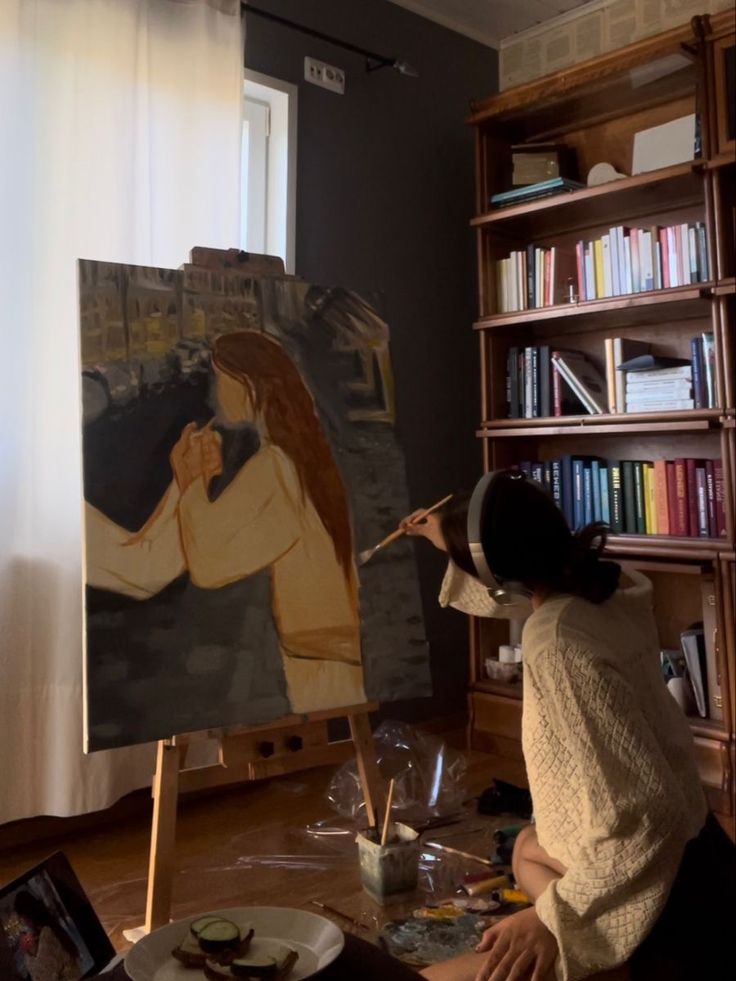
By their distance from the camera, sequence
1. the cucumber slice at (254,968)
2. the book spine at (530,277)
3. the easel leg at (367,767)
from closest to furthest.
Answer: the cucumber slice at (254,968) → the easel leg at (367,767) → the book spine at (530,277)

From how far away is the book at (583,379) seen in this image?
2938 mm

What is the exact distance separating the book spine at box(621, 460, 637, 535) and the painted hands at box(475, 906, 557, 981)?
1808 mm

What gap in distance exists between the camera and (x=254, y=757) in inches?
75.6

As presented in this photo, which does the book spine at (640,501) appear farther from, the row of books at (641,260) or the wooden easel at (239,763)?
the wooden easel at (239,763)

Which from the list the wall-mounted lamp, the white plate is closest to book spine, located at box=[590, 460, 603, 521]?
the wall-mounted lamp

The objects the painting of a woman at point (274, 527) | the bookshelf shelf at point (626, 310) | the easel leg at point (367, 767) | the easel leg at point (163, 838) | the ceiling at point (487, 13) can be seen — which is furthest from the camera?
the ceiling at point (487, 13)

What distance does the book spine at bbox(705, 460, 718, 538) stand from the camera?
2.68 m

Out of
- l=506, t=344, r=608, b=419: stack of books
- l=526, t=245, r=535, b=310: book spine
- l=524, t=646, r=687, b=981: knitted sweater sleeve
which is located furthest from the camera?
l=526, t=245, r=535, b=310: book spine

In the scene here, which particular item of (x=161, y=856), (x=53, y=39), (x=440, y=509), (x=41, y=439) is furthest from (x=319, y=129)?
(x=161, y=856)

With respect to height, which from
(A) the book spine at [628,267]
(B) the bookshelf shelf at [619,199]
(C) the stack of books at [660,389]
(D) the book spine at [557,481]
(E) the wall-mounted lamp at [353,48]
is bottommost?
(D) the book spine at [557,481]

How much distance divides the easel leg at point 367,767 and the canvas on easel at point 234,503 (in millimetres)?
98

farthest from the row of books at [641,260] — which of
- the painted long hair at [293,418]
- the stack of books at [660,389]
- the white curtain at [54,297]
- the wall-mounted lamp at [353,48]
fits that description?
the white curtain at [54,297]

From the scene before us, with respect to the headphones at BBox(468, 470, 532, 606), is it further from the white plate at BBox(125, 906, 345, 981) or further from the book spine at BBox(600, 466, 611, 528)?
the book spine at BBox(600, 466, 611, 528)

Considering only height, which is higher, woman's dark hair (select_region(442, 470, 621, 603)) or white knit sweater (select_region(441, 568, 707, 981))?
woman's dark hair (select_region(442, 470, 621, 603))
